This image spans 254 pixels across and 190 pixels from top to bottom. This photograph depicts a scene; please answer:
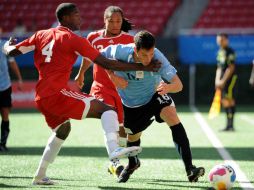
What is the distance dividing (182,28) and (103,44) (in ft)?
54.1

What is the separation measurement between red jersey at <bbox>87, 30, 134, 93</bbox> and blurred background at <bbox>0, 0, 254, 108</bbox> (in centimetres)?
1277

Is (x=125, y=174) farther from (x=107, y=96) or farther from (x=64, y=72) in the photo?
(x=107, y=96)

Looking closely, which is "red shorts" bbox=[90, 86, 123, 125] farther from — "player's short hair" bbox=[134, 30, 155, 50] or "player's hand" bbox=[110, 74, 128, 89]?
"player's short hair" bbox=[134, 30, 155, 50]

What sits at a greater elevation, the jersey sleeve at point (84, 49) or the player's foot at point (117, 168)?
the jersey sleeve at point (84, 49)

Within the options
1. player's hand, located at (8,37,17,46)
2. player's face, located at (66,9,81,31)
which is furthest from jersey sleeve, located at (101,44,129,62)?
player's hand, located at (8,37,17,46)

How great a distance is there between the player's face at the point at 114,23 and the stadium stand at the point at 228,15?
1624 centimetres

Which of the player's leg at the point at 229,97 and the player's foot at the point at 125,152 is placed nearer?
the player's foot at the point at 125,152

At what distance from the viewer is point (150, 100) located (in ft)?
24.4

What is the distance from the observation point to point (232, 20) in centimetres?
2495

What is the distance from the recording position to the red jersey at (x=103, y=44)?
882cm

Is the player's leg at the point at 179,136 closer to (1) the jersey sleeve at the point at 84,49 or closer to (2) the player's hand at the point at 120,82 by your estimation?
(2) the player's hand at the point at 120,82

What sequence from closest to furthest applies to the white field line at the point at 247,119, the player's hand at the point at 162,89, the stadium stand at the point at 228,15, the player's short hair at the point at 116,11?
1. the player's hand at the point at 162,89
2. the player's short hair at the point at 116,11
3. the white field line at the point at 247,119
4. the stadium stand at the point at 228,15

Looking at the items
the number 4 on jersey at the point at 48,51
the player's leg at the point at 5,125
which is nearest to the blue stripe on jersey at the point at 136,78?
the number 4 on jersey at the point at 48,51

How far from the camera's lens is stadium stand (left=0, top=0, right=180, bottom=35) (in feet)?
82.8
